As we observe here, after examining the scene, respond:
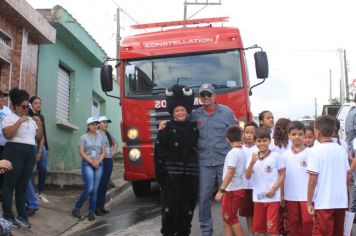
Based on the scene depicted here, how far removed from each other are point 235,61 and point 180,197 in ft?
12.5

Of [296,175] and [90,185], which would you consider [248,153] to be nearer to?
[296,175]

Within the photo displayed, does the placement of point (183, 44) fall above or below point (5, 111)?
above

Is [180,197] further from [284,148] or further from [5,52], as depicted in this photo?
[5,52]

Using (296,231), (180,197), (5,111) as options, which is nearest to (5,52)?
(5,111)

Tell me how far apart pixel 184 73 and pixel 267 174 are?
3712mm

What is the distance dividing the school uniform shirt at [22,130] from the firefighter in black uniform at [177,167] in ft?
6.01

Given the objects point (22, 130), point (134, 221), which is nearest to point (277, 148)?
point (134, 221)

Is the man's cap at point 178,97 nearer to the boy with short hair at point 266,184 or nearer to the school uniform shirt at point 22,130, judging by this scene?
the boy with short hair at point 266,184

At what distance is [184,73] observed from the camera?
845 centimetres

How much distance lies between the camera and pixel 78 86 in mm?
14406

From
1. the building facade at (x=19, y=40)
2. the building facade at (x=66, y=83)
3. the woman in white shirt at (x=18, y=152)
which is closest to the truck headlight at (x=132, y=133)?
the woman in white shirt at (x=18, y=152)

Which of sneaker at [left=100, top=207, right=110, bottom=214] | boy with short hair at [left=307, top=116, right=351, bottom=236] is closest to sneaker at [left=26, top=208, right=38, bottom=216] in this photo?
sneaker at [left=100, top=207, right=110, bottom=214]

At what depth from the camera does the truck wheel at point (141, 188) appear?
9414 millimetres

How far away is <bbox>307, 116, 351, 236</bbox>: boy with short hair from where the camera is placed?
14.0ft
